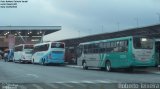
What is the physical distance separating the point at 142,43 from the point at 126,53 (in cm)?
149

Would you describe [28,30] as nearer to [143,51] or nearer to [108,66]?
[108,66]

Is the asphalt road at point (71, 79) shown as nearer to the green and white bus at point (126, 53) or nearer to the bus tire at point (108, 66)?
the green and white bus at point (126, 53)

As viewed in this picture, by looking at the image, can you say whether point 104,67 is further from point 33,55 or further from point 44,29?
point 44,29

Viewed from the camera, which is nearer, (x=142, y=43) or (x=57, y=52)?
(x=142, y=43)

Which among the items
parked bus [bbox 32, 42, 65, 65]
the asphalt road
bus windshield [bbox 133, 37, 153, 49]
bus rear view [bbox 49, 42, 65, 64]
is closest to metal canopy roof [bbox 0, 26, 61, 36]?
parked bus [bbox 32, 42, 65, 65]

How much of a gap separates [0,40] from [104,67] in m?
72.8

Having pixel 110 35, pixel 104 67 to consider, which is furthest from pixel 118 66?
pixel 110 35

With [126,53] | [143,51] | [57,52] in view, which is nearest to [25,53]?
[57,52]

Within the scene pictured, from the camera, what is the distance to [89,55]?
43438 millimetres

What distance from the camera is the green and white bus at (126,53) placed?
3497cm

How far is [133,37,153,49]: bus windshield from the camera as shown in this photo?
115 ft

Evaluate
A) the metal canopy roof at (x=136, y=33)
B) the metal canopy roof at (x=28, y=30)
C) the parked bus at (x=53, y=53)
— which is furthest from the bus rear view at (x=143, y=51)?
the metal canopy roof at (x=28, y=30)

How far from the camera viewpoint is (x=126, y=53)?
35375 millimetres

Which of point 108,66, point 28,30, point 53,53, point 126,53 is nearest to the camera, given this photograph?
point 126,53
